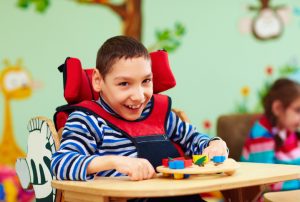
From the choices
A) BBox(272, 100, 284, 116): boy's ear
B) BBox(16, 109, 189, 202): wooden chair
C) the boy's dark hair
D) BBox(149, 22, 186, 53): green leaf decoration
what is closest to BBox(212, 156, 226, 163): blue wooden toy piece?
the boy's dark hair

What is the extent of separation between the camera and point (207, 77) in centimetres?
343

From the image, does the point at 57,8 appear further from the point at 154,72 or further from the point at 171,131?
the point at 171,131

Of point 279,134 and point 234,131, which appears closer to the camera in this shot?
point 279,134

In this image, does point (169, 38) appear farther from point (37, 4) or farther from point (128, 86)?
point (128, 86)

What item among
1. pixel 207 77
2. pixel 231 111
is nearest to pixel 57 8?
pixel 207 77

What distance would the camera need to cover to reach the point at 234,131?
3.17m

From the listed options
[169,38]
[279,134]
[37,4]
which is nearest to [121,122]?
[37,4]

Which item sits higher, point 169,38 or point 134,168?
point 169,38

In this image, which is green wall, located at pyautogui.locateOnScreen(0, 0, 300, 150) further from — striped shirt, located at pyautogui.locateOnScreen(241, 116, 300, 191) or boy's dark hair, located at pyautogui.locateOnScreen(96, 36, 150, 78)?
boy's dark hair, located at pyautogui.locateOnScreen(96, 36, 150, 78)

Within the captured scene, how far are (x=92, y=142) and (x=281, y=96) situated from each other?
1686 mm

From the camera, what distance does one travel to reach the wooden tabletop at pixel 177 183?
1.31 m

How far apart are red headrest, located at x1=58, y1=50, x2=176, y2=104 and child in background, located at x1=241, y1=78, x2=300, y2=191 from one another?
107 cm

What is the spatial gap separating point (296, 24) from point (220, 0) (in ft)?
1.84

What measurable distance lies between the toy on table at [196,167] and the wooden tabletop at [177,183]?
2cm
